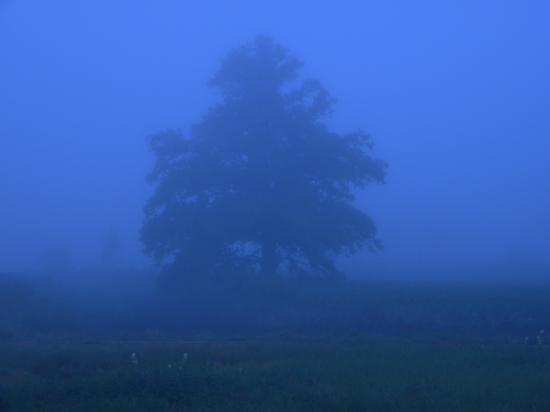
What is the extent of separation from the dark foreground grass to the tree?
15.9 meters

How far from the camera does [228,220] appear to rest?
112ft

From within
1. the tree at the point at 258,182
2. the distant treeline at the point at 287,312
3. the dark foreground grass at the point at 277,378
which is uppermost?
the tree at the point at 258,182

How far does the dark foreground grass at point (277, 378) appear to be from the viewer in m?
11.5

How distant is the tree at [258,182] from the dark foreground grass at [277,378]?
1594 centimetres

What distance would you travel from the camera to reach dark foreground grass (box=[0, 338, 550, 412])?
451 inches

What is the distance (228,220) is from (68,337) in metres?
13.2

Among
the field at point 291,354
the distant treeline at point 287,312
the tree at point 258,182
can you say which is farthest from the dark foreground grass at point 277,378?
the tree at point 258,182

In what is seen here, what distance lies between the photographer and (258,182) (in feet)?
115

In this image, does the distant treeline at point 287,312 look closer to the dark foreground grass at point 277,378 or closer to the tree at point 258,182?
the tree at point 258,182

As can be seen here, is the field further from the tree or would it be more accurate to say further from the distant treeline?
the tree

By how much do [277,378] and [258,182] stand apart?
869 inches

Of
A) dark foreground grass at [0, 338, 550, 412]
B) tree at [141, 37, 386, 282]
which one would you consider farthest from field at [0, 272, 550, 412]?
tree at [141, 37, 386, 282]

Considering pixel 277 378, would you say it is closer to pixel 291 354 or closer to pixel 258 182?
pixel 291 354

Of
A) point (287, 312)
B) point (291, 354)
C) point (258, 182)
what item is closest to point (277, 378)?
point (291, 354)
